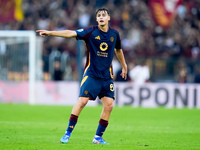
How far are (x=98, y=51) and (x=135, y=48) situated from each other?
14.4 metres

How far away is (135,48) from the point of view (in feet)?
73.6

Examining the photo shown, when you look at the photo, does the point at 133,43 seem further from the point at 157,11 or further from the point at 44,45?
the point at 44,45

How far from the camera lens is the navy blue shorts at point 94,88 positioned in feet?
26.6

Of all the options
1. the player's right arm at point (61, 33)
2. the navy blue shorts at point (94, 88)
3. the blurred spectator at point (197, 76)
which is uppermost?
the player's right arm at point (61, 33)

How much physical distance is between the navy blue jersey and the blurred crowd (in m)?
12.4

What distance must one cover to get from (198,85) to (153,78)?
2.01m

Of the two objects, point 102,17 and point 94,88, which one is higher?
point 102,17

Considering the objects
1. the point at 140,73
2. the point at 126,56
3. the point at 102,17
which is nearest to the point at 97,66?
the point at 102,17

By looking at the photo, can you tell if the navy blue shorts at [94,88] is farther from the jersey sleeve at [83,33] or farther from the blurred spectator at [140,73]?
the blurred spectator at [140,73]

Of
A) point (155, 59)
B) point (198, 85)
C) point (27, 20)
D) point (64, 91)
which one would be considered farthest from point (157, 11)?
point (27, 20)

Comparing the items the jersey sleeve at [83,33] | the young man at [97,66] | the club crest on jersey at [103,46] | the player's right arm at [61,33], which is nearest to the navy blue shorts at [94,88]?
the young man at [97,66]

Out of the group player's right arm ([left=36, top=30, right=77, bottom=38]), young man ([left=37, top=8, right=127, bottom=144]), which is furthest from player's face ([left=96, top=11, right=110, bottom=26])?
player's right arm ([left=36, top=30, right=77, bottom=38])

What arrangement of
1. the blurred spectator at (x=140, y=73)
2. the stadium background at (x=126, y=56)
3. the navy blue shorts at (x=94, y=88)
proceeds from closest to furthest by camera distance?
1. the navy blue shorts at (x=94, y=88)
2. the stadium background at (x=126, y=56)
3. the blurred spectator at (x=140, y=73)

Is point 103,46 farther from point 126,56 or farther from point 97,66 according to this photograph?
point 126,56
